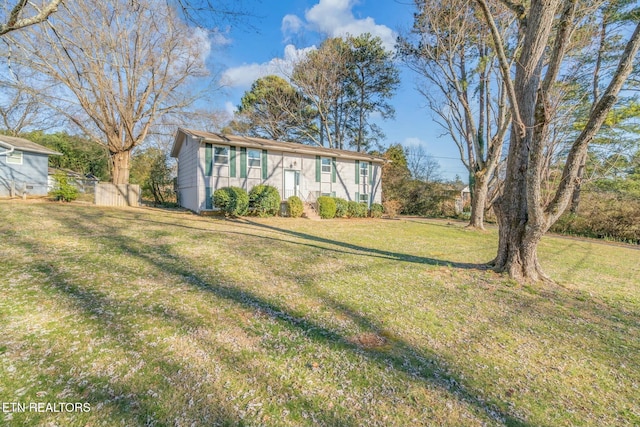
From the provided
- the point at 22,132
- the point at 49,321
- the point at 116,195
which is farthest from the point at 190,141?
the point at 22,132

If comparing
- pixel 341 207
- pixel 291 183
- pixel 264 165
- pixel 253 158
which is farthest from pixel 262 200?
pixel 341 207

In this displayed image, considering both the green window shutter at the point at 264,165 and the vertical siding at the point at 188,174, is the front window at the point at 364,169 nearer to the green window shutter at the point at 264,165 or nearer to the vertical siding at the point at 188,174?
the green window shutter at the point at 264,165

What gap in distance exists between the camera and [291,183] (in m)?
16.9

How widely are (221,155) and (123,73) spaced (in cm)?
707

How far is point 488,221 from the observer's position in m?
19.1

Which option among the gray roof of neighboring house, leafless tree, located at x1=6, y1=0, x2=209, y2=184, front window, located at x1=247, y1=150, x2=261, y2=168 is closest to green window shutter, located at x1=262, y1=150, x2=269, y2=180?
front window, located at x1=247, y1=150, x2=261, y2=168

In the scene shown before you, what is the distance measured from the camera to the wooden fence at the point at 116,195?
47.5 feet

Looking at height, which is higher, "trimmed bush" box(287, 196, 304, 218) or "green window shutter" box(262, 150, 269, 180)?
"green window shutter" box(262, 150, 269, 180)

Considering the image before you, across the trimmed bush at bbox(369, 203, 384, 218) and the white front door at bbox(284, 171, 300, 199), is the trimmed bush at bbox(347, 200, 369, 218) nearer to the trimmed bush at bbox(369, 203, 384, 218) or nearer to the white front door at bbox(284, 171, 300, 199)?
the trimmed bush at bbox(369, 203, 384, 218)

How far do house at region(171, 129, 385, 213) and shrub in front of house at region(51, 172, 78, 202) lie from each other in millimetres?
5384

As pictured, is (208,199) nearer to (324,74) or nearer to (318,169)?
(318,169)

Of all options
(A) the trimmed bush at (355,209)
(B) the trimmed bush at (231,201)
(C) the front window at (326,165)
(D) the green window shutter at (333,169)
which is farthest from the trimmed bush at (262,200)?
(A) the trimmed bush at (355,209)

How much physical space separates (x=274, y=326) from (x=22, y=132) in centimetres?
3745

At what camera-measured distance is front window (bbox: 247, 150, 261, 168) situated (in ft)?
50.7
